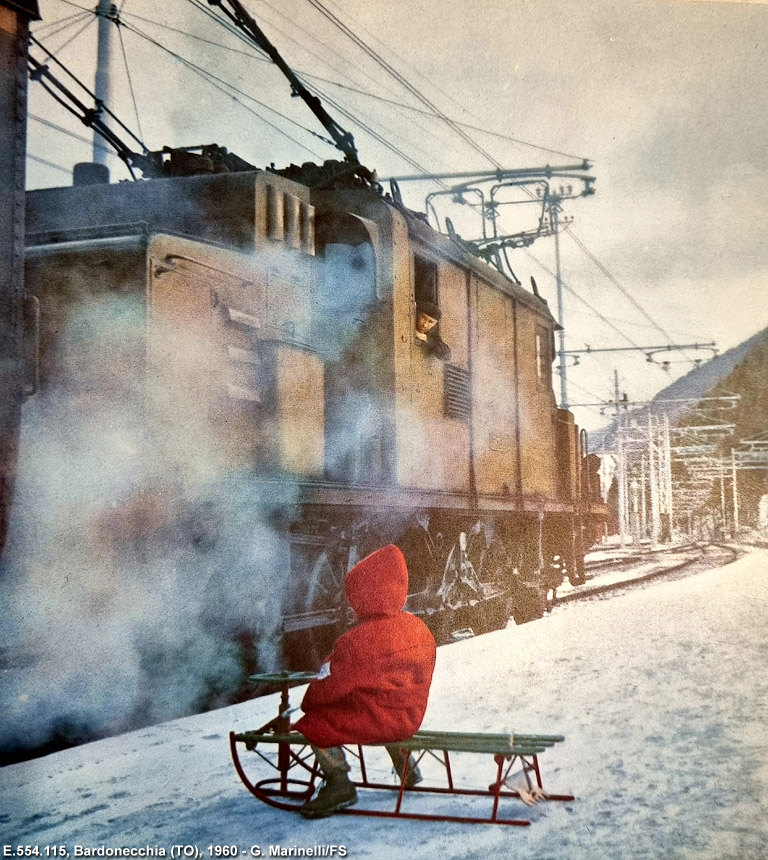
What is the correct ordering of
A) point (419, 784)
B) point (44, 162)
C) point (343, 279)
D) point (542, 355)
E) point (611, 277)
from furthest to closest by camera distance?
point (542, 355) → point (343, 279) → point (611, 277) → point (44, 162) → point (419, 784)

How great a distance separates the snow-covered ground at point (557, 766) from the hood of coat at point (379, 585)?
2.31 feet

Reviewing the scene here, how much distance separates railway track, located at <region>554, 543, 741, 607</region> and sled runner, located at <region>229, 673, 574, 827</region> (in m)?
2.12

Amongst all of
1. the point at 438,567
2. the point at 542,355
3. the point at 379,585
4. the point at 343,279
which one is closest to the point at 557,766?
the point at 379,585

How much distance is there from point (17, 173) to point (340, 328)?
2008mm

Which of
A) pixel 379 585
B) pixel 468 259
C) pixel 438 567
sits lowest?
pixel 438 567

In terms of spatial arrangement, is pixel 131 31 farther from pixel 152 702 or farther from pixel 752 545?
pixel 752 545

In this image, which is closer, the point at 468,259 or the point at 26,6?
the point at 26,6

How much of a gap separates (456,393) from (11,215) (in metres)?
3.16

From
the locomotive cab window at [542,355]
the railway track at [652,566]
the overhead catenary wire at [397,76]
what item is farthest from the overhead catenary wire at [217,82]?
the locomotive cab window at [542,355]

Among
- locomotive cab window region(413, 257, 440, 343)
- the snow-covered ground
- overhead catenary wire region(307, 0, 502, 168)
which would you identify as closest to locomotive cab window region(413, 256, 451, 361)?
locomotive cab window region(413, 257, 440, 343)

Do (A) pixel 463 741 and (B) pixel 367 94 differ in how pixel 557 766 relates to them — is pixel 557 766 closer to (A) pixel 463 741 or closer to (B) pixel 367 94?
(A) pixel 463 741

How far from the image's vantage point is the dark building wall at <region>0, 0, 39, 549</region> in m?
2.89

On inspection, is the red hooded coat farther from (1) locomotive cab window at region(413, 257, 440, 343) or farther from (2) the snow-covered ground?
(1) locomotive cab window at region(413, 257, 440, 343)

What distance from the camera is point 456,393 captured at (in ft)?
18.0
